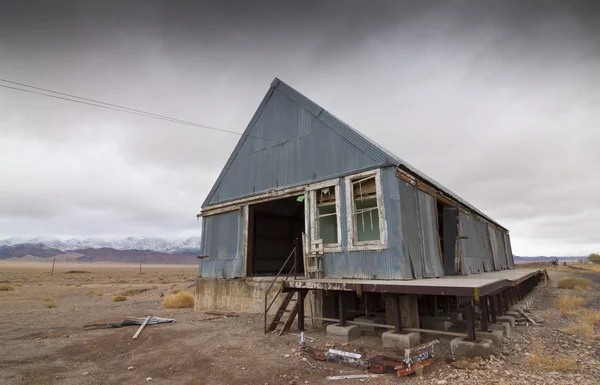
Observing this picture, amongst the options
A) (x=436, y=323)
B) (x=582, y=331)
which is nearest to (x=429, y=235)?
(x=436, y=323)

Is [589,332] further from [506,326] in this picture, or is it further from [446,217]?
[446,217]

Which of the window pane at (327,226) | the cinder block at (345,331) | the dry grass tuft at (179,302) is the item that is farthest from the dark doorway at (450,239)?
the dry grass tuft at (179,302)

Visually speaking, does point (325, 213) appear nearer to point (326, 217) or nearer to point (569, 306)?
point (326, 217)

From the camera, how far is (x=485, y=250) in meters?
20.8

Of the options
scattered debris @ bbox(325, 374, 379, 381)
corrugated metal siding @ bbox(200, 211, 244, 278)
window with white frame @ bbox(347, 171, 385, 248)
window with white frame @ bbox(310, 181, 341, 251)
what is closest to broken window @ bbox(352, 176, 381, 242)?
window with white frame @ bbox(347, 171, 385, 248)

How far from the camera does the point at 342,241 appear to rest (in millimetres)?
11953

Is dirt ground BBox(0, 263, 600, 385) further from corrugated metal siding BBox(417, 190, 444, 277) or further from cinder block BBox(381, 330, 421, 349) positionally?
corrugated metal siding BBox(417, 190, 444, 277)

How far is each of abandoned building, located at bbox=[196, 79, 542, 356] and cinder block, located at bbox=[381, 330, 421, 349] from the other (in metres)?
0.03

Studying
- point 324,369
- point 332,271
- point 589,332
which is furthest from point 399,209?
point 589,332

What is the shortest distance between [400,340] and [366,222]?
460cm

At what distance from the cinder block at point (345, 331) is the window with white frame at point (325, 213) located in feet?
10.7

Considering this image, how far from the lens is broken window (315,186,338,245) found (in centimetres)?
1288

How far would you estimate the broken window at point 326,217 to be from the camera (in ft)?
42.3

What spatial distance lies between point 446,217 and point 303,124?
7.87m
